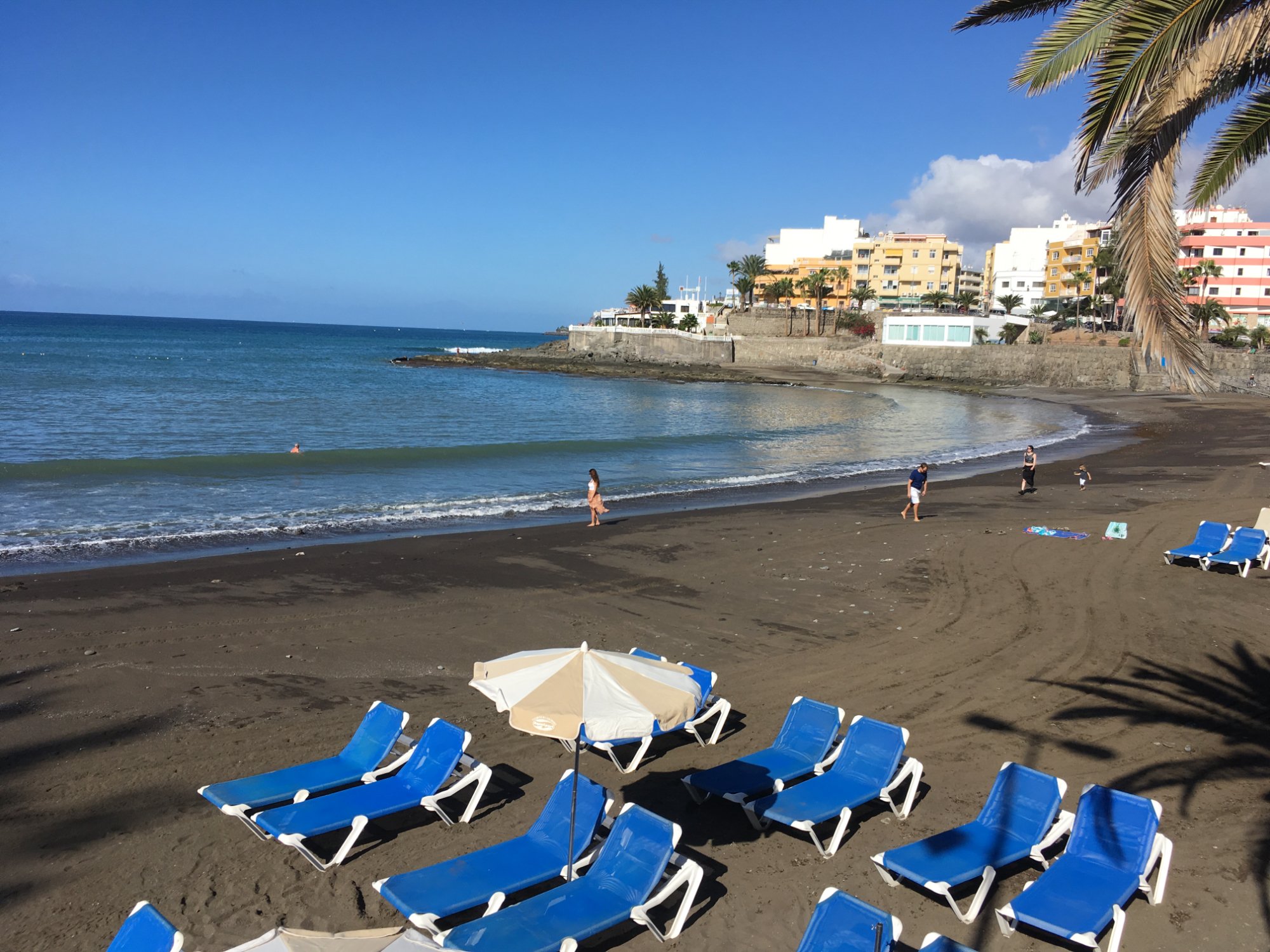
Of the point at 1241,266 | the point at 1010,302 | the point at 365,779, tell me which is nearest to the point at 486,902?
the point at 365,779

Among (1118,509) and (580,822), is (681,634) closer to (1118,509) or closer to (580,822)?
(580,822)

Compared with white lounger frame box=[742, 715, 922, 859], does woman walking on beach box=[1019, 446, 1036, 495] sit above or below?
above

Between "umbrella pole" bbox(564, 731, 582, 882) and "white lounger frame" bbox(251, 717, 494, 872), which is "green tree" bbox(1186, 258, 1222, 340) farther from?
"umbrella pole" bbox(564, 731, 582, 882)

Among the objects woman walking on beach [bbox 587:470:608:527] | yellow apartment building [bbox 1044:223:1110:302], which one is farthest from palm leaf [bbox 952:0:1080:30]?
yellow apartment building [bbox 1044:223:1110:302]

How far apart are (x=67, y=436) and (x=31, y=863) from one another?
33.9 metres

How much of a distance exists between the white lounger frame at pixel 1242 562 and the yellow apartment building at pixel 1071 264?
76097mm

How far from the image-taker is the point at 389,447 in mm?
34562

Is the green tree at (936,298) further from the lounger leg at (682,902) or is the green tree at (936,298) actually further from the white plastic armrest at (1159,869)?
the lounger leg at (682,902)

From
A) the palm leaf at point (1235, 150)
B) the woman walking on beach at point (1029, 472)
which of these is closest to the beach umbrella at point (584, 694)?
the palm leaf at point (1235, 150)

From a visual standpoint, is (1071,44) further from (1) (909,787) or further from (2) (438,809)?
(2) (438,809)

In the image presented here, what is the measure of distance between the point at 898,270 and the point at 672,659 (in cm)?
10710

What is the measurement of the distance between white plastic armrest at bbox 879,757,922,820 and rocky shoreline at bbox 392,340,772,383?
72348mm

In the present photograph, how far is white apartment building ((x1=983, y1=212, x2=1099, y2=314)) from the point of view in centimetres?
10100

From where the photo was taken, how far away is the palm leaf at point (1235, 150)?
19.0 feet
